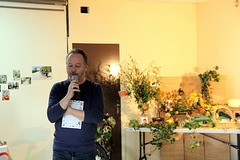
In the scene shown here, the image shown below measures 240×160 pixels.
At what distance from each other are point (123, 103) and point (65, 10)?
186 centimetres

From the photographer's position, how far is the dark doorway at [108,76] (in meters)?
3.99

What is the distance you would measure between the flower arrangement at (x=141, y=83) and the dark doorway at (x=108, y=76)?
17 centimetres

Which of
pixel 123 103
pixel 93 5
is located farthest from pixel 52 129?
pixel 93 5

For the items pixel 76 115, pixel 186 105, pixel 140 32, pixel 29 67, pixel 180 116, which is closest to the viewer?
pixel 76 115

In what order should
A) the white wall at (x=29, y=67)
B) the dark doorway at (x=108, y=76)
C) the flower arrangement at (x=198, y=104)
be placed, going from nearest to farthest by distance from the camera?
1. the flower arrangement at (x=198, y=104)
2. the white wall at (x=29, y=67)
3. the dark doorway at (x=108, y=76)

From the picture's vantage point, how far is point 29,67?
3.76m

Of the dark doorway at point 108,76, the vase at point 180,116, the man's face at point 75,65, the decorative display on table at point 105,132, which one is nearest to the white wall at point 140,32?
the dark doorway at point 108,76

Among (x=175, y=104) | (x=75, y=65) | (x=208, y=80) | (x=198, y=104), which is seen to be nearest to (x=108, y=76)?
(x=175, y=104)

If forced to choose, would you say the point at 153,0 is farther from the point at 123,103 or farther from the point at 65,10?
the point at 123,103

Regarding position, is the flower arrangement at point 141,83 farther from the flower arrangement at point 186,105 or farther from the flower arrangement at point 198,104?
the flower arrangement at point 198,104

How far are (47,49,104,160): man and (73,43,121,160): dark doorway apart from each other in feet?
7.47

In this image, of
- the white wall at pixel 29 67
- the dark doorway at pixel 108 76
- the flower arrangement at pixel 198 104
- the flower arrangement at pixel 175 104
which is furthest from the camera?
the dark doorway at pixel 108 76

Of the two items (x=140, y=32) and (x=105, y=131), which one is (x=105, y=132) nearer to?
(x=105, y=131)

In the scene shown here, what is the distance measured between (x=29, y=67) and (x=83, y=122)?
2488 mm
